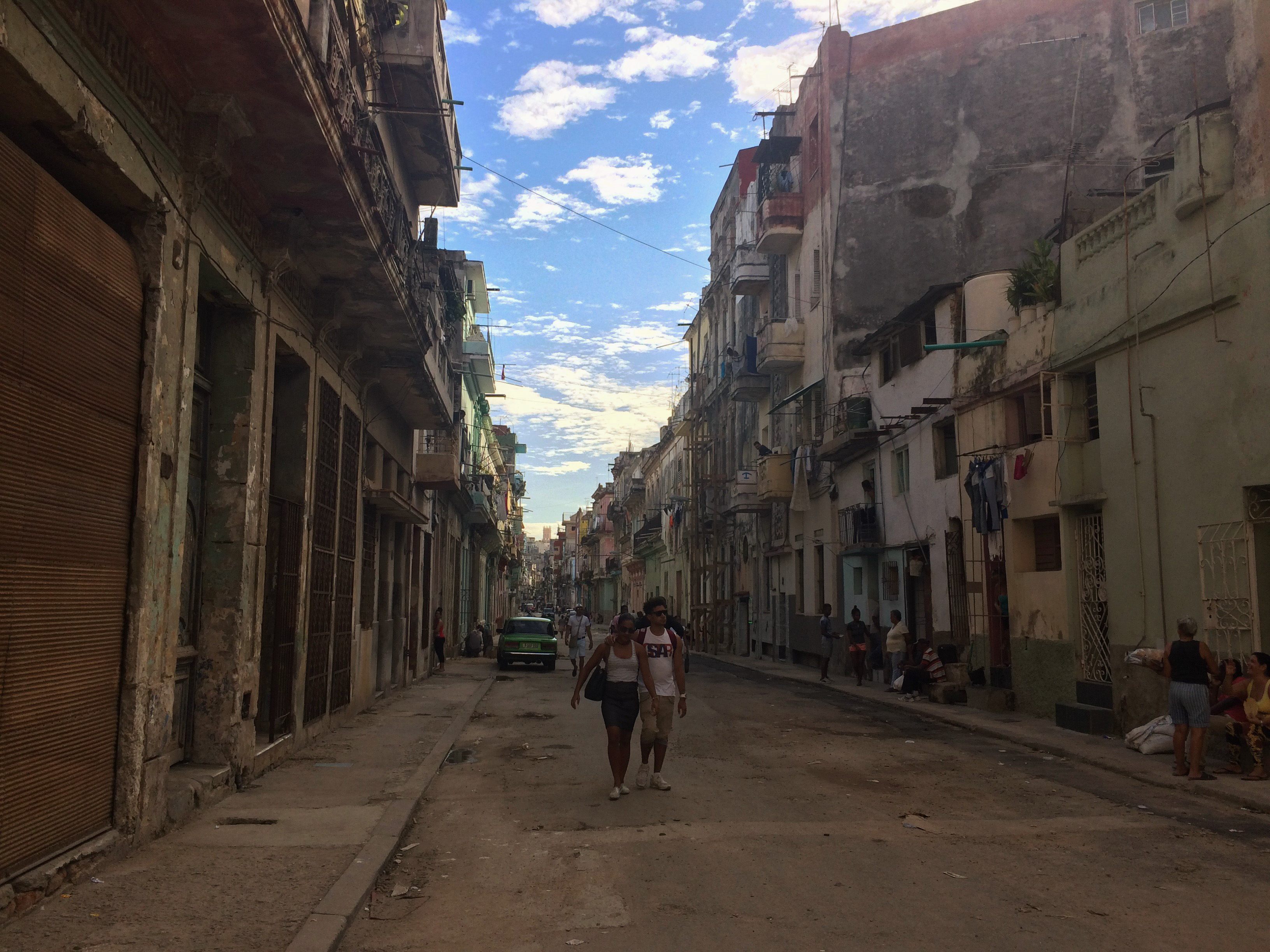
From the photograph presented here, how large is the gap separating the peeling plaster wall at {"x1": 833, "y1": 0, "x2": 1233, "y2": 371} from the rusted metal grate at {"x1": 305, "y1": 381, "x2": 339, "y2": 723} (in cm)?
1854

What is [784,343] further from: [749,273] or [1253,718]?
[1253,718]

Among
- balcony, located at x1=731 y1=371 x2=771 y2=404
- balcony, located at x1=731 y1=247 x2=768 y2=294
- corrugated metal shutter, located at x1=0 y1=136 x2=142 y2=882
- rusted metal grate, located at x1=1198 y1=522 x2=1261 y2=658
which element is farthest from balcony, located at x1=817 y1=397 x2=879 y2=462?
corrugated metal shutter, located at x1=0 y1=136 x2=142 y2=882

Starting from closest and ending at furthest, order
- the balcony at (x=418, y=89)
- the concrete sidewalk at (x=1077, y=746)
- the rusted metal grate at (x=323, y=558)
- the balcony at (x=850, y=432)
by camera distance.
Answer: the concrete sidewalk at (x=1077, y=746), the rusted metal grate at (x=323, y=558), the balcony at (x=418, y=89), the balcony at (x=850, y=432)

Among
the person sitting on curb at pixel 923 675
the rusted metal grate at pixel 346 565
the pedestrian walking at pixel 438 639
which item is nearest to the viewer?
the rusted metal grate at pixel 346 565

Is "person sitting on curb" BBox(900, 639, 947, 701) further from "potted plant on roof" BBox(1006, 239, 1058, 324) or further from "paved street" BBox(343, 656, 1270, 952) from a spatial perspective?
"paved street" BBox(343, 656, 1270, 952)

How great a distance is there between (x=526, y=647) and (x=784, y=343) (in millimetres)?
12174

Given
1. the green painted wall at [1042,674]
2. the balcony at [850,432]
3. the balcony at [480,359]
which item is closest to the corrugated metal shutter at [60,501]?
the green painted wall at [1042,674]

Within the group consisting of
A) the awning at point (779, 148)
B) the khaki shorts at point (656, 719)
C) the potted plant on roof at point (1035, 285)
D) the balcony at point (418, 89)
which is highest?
the awning at point (779, 148)

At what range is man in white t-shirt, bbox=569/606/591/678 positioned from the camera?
26281 mm

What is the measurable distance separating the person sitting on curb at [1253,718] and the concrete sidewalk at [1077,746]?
0.88 ft

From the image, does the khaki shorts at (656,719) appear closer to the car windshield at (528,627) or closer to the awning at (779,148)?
the car windshield at (528,627)

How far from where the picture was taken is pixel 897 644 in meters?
21.7

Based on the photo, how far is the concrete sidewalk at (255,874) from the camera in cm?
504

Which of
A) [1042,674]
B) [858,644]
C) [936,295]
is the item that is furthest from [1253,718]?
[858,644]
